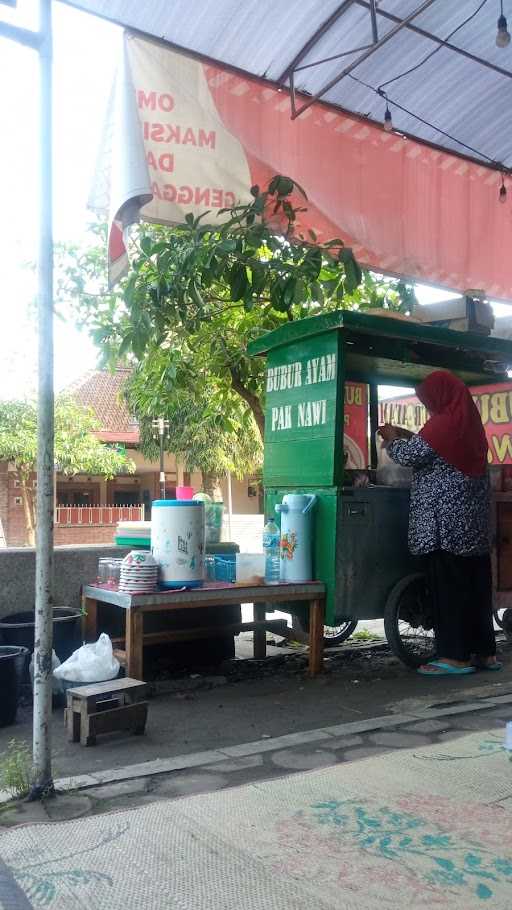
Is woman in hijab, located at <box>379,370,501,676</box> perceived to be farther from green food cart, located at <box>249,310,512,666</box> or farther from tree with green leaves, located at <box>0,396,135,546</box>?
tree with green leaves, located at <box>0,396,135,546</box>

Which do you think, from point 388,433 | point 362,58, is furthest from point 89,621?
point 362,58

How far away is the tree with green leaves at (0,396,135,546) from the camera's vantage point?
947 inches

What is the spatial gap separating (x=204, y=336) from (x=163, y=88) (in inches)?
103

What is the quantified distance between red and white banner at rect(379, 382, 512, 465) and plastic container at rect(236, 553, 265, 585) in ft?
7.83

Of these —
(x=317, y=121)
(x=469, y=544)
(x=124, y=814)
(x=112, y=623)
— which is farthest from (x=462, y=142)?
(x=124, y=814)

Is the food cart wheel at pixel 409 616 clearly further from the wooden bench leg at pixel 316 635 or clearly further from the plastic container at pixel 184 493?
the plastic container at pixel 184 493

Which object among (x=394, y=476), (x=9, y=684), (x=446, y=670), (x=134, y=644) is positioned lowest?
(x=446, y=670)

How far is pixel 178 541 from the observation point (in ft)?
16.5

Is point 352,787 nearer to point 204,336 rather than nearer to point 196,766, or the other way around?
point 196,766

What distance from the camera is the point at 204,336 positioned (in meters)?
7.66

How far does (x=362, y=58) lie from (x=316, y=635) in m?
3.99

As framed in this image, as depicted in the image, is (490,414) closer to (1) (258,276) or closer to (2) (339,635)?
(2) (339,635)

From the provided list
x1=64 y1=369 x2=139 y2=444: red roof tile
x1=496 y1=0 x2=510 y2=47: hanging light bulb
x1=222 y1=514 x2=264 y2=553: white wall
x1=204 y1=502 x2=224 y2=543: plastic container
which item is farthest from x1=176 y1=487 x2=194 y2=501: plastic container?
x1=64 y1=369 x2=139 y2=444: red roof tile

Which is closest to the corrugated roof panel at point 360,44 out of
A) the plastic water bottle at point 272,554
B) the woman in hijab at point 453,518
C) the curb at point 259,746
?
the woman in hijab at point 453,518
